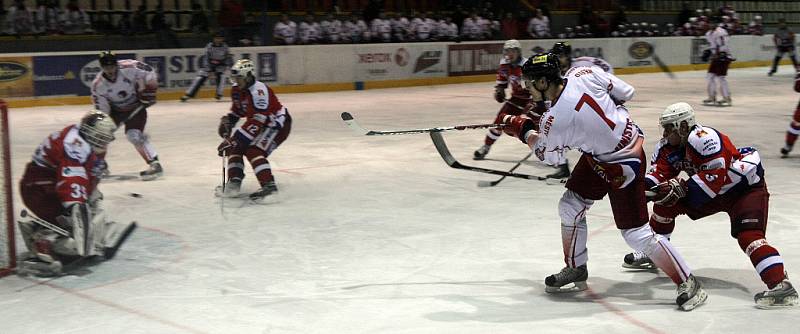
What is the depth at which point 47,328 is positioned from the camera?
14.6 feet

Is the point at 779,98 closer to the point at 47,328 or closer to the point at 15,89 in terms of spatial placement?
the point at 15,89

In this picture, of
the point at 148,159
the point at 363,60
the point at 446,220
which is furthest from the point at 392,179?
the point at 363,60

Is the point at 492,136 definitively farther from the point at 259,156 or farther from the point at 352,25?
the point at 352,25

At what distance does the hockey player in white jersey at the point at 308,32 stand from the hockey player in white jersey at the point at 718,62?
24.9 ft

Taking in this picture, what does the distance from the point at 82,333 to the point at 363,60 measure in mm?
14260

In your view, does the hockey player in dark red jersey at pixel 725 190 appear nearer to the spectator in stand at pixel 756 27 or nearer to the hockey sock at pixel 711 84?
the hockey sock at pixel 711 84

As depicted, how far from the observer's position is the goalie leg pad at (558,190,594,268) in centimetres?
489

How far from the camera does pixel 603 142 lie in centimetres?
454

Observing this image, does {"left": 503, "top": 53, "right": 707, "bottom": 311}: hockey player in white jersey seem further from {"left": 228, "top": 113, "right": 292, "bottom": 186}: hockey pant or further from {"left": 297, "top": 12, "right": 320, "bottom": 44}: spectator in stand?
{"left": 297, "top": 12, "right": 320, "bottom": 44}: spectator in stand

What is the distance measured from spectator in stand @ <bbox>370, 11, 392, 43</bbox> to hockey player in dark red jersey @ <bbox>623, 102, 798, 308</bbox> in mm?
14656

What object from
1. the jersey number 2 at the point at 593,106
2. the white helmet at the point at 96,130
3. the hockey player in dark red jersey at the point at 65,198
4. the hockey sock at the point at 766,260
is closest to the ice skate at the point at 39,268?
the hockey player in dark red jersey at the point at 65,198

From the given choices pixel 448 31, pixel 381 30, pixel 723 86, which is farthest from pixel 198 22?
pixel 723 86

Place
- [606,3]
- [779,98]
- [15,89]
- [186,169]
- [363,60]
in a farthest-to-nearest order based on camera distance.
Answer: [606,3], [363,60], [779,98], [15,89], [186,169]

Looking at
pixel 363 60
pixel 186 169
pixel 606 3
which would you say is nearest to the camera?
pixel 186 169
